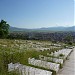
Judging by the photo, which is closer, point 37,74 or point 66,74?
point 37,74

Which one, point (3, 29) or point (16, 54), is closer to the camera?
point (16, 54)

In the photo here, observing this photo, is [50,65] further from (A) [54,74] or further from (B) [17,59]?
(B) [17,59]

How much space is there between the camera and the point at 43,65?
19.7ft

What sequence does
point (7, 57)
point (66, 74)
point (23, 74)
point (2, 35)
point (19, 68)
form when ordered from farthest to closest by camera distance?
point (2, 35) → point (66, 74) → point (7, 57) → point (19, 68) → point (23, 74)

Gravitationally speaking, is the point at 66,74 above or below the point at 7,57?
below

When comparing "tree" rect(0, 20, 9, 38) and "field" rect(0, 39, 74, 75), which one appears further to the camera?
"tree" rect(0, 20, 9, 38)

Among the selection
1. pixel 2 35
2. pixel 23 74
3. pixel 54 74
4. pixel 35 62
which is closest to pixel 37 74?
pixel 23 74

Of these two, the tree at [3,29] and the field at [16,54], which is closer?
the field at [16,54]

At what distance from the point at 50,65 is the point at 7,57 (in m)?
1.48

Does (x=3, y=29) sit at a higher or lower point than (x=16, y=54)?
higher

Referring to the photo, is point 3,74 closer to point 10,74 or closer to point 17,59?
point 10,74

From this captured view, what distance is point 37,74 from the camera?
4.48m

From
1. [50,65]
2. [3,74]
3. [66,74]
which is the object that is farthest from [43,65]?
[3,74]

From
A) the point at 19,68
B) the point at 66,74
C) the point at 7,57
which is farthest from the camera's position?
the point at 66,74
